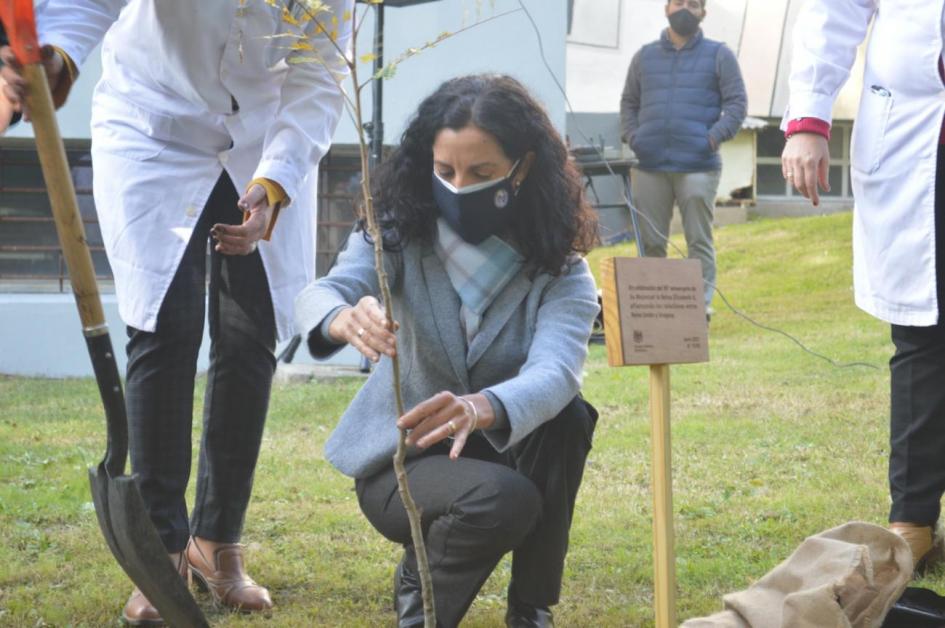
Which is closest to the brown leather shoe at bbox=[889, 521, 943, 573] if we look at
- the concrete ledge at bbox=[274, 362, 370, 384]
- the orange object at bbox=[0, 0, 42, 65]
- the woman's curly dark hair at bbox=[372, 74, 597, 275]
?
the woman's curly dark hair at bbox=[372, 74, 597, 275]

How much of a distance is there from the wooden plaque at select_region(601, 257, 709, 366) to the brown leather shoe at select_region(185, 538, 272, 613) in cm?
117

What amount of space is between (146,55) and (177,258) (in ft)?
1.50

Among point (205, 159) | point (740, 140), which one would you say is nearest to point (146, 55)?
point (205, 159)

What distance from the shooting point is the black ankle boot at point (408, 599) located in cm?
293

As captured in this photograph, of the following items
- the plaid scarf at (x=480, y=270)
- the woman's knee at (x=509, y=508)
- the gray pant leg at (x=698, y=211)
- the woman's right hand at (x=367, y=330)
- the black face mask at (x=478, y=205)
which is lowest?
the gray pant leg at (x=698, y=211)

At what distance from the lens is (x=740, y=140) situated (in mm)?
23688

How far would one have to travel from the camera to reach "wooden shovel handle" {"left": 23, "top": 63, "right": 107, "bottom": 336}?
6.44 ft

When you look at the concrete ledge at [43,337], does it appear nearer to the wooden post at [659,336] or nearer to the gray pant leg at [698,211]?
the gray pant leg at [698,211]

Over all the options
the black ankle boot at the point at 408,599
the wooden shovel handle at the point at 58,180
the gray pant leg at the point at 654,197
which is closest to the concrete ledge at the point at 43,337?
the gray pant leg at the point at 654,197

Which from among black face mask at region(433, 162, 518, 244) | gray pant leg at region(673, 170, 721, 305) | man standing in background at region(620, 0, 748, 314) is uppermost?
black face mask at region(433, 162, 518, 244)

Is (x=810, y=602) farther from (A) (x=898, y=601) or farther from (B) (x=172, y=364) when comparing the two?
(B) (x=172, y=364)

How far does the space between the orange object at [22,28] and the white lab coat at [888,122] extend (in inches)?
74.0

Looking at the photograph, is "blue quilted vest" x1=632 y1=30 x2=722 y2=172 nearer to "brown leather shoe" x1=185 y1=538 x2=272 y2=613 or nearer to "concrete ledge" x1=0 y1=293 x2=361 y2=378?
"concrete ledge" x1=0 y1=293 x2=361 y2=378

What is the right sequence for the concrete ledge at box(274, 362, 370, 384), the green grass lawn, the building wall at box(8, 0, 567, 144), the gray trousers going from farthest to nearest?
the building wall at box(8, 0, 567, 144) < the gray trousers < the concrete ledge at box(274, 362, 370, 384) < the green grass lawn
